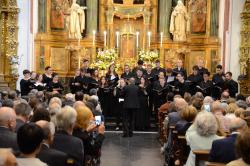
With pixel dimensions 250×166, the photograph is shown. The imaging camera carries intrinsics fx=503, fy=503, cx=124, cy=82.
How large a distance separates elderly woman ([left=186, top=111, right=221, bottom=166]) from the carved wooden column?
38.6ft

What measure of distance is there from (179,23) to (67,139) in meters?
15.8

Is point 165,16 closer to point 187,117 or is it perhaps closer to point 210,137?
Answer: point 187,117

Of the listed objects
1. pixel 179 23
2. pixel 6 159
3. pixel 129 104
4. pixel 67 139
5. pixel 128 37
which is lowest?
pixel 129 104

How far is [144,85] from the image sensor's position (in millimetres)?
15789

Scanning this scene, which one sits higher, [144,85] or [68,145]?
[144,85]

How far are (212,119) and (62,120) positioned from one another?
2.01 m

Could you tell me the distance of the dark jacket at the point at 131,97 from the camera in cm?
1459

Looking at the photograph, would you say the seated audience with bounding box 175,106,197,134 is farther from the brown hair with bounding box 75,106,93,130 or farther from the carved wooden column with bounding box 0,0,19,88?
the carved wooden column with bounding box 0,0,19,88

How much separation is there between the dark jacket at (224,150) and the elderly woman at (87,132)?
1842 mm

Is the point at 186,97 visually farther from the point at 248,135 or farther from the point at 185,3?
the point at 185,3

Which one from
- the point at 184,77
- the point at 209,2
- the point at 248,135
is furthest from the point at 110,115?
the point at 248,135

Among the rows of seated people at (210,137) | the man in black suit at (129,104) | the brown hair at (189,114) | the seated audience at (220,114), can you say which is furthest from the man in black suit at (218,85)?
the brown hair at (189,114)

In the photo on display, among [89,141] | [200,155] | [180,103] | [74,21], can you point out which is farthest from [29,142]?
[74,21]

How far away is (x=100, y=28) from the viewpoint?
22359mm
